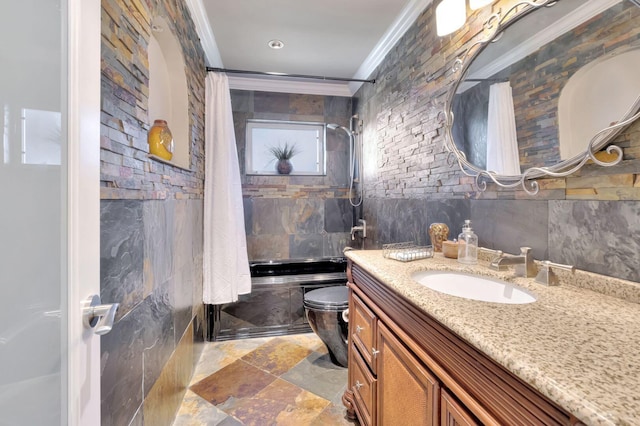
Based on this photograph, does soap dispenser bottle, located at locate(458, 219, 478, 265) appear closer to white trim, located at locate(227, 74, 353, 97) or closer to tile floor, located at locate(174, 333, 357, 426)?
tile floor, located at locate(174, 333, 357, 426)

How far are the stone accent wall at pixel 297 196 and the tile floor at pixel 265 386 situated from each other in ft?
3.45

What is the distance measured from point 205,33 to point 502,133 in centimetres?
216

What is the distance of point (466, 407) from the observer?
2.11 feet

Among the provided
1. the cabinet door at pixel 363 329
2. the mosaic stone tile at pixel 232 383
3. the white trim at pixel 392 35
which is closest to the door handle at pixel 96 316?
the cabinet door at pixel 363 329

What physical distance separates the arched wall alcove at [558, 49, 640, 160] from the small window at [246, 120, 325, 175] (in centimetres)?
247

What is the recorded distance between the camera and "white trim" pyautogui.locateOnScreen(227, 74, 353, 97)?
2.92 meters

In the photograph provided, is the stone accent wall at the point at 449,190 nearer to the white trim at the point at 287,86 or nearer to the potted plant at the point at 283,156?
the white trim at the point at 287,86

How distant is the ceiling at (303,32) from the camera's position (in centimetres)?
183

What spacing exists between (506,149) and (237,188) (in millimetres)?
1940

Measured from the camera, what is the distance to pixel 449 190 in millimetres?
1500
